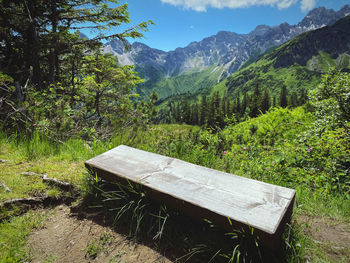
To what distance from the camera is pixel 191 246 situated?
168 cm

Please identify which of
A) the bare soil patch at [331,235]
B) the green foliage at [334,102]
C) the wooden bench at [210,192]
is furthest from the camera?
the green foliage at [334,102]

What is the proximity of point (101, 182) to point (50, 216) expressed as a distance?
66 centimetres

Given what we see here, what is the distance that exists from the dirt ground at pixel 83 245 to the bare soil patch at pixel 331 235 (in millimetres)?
1393

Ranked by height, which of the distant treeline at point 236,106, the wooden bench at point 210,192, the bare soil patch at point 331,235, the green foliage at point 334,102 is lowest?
the distant treeline at point 236,106

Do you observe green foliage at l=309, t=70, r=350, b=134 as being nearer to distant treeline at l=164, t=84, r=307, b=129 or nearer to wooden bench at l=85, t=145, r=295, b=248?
wooden bench at l=85, t=145, r=295, b=248

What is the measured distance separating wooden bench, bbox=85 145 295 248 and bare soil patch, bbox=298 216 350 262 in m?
0.39

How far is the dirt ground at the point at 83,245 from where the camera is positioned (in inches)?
67.1

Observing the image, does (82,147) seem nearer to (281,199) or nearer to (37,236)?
(37,236)

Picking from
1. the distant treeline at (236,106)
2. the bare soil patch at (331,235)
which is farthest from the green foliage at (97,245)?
the distant treeline at (236,106)

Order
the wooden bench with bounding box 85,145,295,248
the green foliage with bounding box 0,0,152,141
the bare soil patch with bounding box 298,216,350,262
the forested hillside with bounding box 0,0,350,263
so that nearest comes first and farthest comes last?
the wooden bench with bounding box 85,145,295,248
the bare soil patch with bounding box 298,216,350,262
the forested hillside with bounding box 0,0,350,263
the green foliage with bounding box 0,0,152,141

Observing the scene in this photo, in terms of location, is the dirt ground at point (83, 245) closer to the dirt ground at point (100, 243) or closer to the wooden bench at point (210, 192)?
the dirt ground at point (100, 243)

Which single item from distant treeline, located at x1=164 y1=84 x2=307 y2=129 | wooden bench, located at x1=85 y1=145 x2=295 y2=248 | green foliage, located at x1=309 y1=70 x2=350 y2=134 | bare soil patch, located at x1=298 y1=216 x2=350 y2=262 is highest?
green foliage, located at x1=309 y1=70 x2=350 y2=134

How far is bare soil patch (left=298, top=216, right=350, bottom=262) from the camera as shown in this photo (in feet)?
5.17

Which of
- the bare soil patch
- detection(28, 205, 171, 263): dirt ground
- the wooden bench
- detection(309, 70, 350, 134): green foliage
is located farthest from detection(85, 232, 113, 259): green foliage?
detection(309, 70, 350, 134): green foliage
